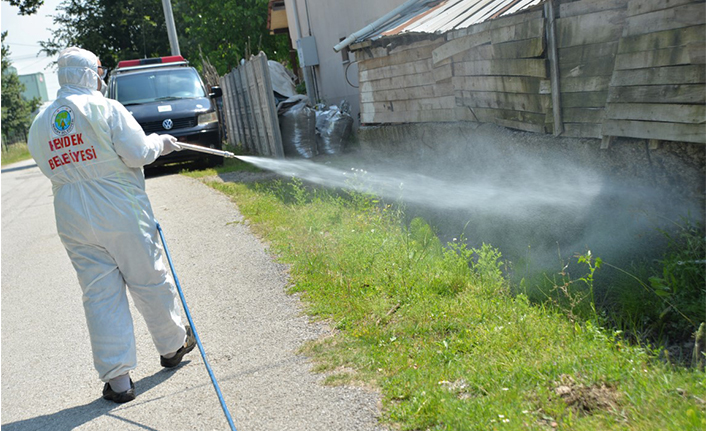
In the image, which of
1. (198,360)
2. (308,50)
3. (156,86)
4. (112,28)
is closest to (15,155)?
(112,28)

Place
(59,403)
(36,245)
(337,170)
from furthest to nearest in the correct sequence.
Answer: (337,170)
(36,245)
(59,403)

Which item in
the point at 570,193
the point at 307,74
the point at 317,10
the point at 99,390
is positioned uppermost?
the point at 317,10

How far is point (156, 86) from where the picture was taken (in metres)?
14.6

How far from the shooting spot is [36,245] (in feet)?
30.1

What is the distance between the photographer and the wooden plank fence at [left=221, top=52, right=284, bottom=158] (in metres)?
13.2

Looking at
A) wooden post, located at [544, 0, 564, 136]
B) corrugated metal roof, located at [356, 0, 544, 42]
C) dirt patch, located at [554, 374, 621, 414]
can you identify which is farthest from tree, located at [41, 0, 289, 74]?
dirt patch, located at [554, 374, 621, 414]

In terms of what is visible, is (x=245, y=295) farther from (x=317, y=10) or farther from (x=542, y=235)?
(x=317, y=10)

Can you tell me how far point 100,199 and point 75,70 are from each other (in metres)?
0.80

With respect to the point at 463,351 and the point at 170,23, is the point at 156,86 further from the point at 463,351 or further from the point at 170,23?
the point at 463,351

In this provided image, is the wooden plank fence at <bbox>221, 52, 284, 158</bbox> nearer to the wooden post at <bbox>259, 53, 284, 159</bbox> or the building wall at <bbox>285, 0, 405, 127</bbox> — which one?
the wooden post at <bbox>259, 53, 284, 159</bbox>

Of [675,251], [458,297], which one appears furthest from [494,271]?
[675,251]

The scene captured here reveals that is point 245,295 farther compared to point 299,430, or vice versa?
point 245,295

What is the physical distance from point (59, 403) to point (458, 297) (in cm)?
264

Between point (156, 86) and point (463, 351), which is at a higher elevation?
point (156, 86)
